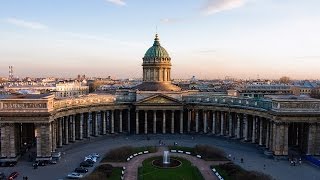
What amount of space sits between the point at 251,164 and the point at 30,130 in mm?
45987

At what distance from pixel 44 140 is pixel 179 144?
96.6ft

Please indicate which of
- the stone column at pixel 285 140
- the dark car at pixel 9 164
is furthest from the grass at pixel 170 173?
the dark car at pixel 9 164

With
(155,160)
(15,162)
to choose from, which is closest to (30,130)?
(15,162)

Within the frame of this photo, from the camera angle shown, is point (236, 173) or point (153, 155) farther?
point (153, 155)

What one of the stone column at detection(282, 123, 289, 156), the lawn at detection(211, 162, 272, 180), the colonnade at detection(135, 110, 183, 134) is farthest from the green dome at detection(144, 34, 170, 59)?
the lawn at detection(211, 162, 272, 180)

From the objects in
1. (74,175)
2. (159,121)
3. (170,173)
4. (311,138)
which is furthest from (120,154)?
(311,138)

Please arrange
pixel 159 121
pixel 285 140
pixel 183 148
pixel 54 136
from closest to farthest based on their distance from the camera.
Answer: pixel 285 140
pixel 54 136
pixel 183 148
pixel 159 121

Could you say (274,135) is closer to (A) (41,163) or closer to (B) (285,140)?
(B) (285,140)

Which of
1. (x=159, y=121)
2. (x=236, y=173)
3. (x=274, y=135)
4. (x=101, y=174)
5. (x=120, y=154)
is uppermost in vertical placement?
(x=274, y=135)

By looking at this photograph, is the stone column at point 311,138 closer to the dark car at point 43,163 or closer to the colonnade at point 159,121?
the colonnade at point 159,121

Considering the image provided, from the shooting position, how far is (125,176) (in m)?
57.3

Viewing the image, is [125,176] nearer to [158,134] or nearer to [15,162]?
[15,162]

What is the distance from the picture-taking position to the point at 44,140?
6794 centimetres

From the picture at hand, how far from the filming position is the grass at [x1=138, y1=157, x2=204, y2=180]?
185 feet
